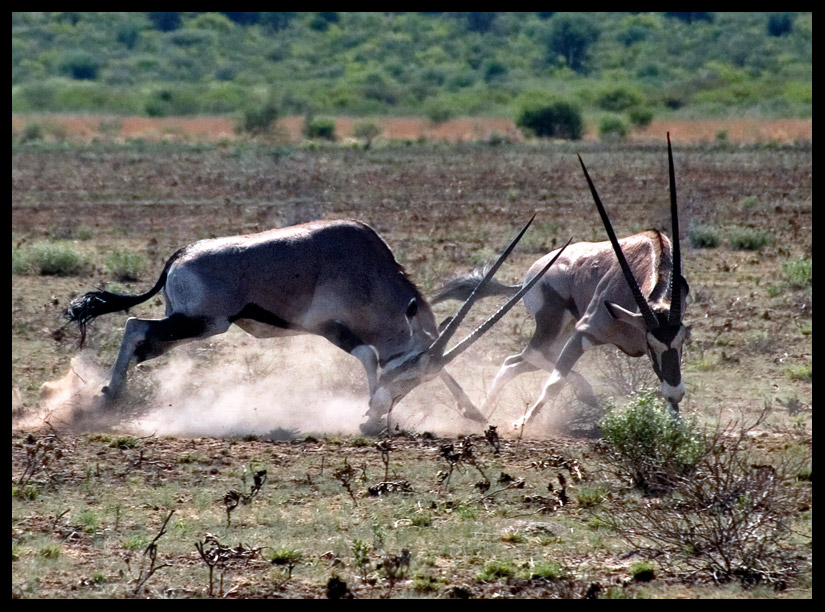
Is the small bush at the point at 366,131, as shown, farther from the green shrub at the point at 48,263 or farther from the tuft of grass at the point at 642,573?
the tuft of grass at the point at 642,573

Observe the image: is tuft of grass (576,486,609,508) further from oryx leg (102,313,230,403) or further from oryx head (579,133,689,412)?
oryx leg (102,313,230,403)

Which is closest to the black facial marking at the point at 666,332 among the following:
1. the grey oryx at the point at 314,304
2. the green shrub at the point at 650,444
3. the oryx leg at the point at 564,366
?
the green shrub at the point at 650,444

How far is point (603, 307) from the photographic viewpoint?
33.7 feet

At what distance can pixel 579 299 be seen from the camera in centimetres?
1088

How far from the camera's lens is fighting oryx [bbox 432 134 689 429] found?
9.40 m

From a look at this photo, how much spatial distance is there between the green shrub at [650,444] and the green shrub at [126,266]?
9732 mm

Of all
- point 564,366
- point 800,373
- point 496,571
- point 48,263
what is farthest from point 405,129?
point 496,571

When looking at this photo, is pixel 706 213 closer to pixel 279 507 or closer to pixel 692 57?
pixel 279 507

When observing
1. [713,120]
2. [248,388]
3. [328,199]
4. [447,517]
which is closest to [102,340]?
[248,388]

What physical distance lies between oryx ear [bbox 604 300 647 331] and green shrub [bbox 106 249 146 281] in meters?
8.85

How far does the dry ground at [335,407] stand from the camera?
6965 mm

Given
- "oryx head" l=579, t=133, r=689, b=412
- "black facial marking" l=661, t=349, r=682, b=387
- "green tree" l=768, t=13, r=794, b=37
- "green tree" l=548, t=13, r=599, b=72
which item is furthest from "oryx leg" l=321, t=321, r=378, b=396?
"green tree" l=768, t=13, r=794, b=37

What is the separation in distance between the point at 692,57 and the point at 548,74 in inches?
387

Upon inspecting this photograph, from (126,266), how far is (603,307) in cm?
879
